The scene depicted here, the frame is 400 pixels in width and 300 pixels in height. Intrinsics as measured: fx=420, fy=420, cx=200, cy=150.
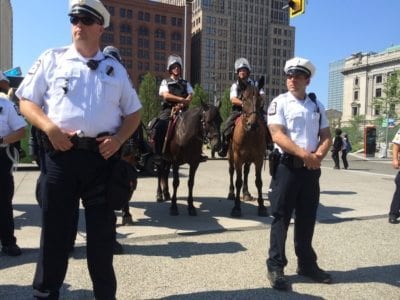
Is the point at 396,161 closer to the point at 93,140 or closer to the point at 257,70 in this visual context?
the point at 93,140

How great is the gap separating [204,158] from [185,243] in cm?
258

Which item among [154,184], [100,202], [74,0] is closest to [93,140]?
[100,202]

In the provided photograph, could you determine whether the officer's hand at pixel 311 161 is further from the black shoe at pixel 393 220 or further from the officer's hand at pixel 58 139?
the black shoe at pixel 393 220

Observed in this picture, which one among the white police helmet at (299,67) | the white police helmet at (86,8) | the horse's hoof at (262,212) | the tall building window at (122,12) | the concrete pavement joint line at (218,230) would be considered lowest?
the concrete pavement joint line at (218,230)

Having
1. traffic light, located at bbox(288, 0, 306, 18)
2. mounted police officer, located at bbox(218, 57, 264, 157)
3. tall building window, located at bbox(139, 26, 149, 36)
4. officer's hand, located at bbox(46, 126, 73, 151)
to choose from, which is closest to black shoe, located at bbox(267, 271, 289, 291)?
officer's hand, located at bbox(46, 126, 73, 151)

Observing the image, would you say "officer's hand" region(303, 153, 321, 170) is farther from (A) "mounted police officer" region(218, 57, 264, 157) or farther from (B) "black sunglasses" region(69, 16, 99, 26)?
(A) "mounted police officer" region(218, 57, 264, 157)

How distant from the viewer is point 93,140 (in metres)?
3.15

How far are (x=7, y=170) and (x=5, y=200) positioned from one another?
1.23 ft

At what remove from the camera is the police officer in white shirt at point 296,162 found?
4.51 metres

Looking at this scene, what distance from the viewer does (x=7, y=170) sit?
527 cm

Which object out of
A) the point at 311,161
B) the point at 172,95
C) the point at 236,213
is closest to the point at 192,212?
the point at 236,213

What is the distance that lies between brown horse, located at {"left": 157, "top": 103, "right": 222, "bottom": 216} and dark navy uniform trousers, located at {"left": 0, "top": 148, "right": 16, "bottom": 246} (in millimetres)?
3233

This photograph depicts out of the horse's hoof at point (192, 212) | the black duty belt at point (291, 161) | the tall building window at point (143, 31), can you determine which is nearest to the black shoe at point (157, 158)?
the horse's hoof at point (192, 212)

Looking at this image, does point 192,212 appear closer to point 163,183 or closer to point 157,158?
point 157,158
